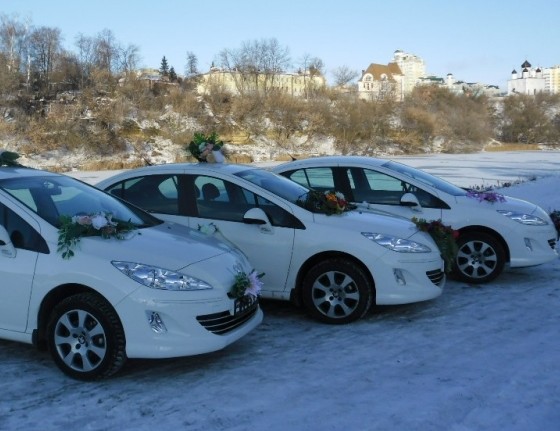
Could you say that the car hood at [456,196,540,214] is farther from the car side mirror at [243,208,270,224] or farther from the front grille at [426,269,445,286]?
the car side mirror at [243,208,270,224]

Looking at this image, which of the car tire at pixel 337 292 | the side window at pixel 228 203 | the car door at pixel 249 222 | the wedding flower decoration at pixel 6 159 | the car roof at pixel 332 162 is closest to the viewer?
the car tire at pixel 337 292

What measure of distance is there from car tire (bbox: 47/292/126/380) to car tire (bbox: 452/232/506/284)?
15.5ft

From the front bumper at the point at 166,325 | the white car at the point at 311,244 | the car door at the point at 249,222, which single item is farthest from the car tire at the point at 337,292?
the front bumper at the point at 166,325

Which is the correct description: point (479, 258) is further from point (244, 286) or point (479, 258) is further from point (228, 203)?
point (244, 286)

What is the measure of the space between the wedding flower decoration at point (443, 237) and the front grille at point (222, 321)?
273cm

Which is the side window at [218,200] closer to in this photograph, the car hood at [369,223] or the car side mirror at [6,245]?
the car hood at [369,223]

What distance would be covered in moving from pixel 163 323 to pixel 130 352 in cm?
31

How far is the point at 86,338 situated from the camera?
473 centimetres

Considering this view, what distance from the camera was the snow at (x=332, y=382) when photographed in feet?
13.3

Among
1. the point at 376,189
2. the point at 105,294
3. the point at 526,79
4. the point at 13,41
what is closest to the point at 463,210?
the point at 376,189

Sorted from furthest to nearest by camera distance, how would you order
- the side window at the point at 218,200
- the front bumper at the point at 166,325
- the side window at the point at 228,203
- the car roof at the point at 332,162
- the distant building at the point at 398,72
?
the distant building at the point at 398,72
the car roof at the point at 332,162
the side window at the point at 218,200
the side window at the point at 228,203
the front bumper at the point at 166,325

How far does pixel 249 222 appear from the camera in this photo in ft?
21.2

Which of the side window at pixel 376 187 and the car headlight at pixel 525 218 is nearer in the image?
the car headlight at pixel 525 218

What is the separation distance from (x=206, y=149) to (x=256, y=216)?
5.68 ft
